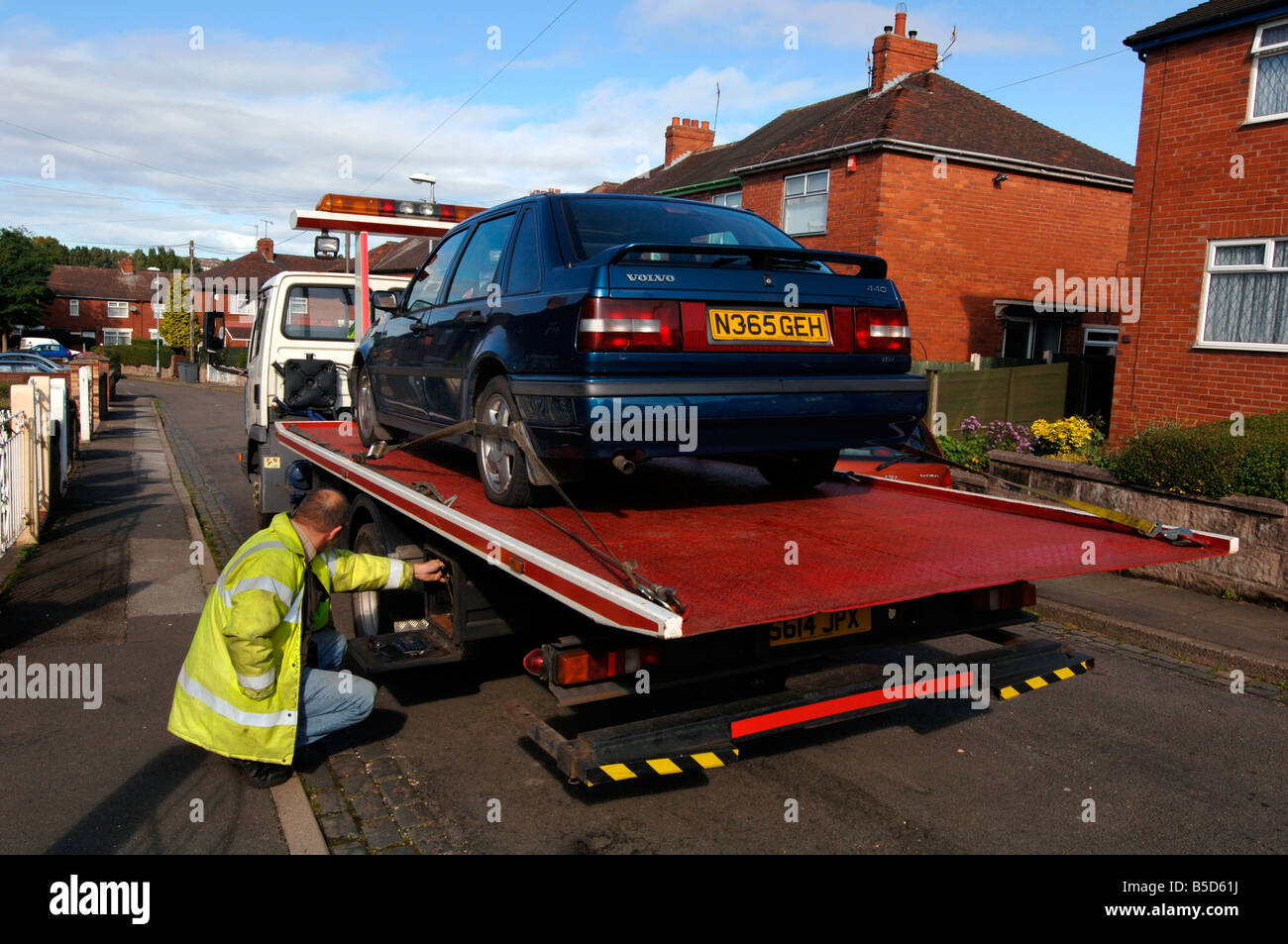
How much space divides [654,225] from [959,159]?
18604 mm

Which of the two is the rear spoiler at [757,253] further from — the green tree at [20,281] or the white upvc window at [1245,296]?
the green tree at [20,281]

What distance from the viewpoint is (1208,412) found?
472 inches

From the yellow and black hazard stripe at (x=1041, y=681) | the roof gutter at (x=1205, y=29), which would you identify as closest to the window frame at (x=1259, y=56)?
the roof gutter at (x=1205, y=29)

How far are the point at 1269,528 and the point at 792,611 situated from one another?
6.92 metres

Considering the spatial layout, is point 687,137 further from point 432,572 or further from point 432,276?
point 432,572

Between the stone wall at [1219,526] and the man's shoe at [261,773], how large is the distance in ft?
18.1

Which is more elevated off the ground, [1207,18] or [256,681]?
[1207,18]

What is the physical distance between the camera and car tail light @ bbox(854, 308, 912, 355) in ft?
14.9

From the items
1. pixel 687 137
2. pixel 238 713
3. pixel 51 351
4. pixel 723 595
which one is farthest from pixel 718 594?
pixel 51 351

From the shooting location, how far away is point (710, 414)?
4090 mm

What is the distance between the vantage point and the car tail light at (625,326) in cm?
399

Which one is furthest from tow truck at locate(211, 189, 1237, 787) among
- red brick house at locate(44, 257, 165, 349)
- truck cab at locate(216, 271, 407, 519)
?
red brick house at locate(44, 257, 165, 349)
